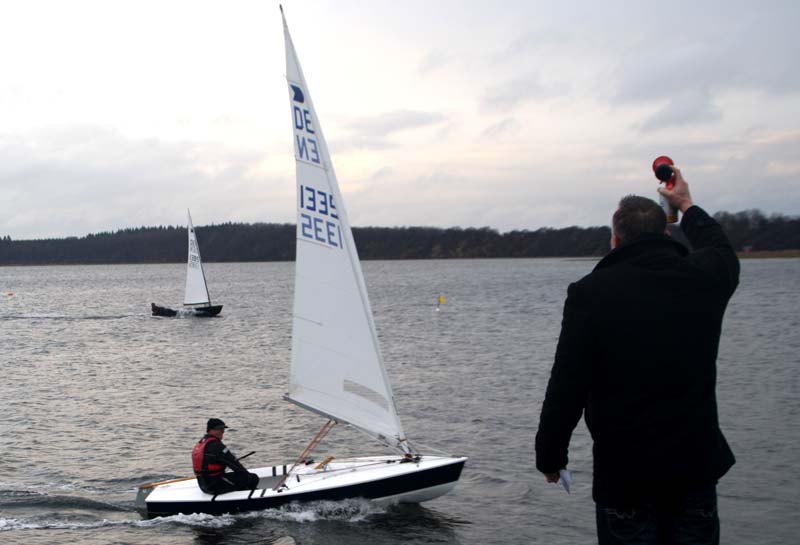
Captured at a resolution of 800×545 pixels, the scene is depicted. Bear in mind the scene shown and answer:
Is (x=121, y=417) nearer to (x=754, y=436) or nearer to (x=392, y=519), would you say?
(x=392, y=519)

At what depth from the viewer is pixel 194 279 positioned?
5384 cm

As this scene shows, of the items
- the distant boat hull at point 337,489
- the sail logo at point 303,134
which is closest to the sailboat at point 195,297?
the distant boat hull at point 337,489

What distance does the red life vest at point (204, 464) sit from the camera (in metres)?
12.3

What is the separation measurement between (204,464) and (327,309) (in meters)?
3.21

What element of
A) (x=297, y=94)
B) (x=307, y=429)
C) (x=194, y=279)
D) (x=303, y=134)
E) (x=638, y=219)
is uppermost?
(x=297, y=94)

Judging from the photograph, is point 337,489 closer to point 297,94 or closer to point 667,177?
point 297,94

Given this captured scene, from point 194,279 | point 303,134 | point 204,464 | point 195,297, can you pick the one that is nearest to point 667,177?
point 303,134

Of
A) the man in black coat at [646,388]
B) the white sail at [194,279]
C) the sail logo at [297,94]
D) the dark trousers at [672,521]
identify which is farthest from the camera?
the white sail at [194,279]

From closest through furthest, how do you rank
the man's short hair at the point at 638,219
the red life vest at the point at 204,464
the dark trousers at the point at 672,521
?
the dark trousers at the point at 672,521
the man's short hair at the point at 638,219
the red life vest at the point at 204,464

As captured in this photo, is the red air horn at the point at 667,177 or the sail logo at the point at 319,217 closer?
the red air horn at the point at 667,177

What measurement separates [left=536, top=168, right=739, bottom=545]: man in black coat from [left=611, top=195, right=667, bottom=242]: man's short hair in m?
0.04

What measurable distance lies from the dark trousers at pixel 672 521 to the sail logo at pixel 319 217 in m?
8.89

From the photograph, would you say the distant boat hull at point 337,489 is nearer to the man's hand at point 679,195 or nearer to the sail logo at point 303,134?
the sail logo at point 303,134

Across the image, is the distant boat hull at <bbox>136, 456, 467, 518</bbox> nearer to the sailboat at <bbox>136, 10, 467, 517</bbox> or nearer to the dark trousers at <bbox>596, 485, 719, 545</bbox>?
the sailboat at <bbox>136, 10, 467, 517</bbox>
